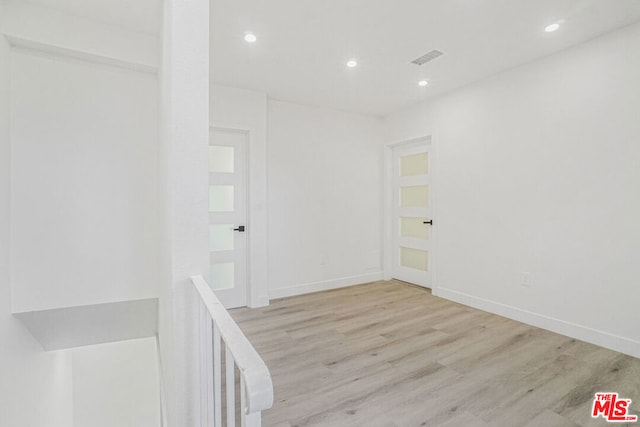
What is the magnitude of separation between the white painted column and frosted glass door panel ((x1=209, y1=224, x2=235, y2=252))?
2.35m

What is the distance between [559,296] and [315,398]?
2.52 metres

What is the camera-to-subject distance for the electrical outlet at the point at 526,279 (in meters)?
3.10

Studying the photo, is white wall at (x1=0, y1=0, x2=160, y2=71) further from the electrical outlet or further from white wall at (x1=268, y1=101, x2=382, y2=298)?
the electrical outlet

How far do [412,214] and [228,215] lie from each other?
2.61 meters

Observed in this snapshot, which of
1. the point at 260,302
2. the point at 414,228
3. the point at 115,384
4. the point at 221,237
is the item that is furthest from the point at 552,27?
the point at 115,384

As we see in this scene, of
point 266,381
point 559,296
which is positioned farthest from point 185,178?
point 559,296

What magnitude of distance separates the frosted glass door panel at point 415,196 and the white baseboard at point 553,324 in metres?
1.25

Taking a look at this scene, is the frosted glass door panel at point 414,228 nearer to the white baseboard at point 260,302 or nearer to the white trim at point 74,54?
the white baseboard at point 260,302

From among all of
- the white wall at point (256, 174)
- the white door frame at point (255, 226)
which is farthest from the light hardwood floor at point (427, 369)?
the white wall at point (256, 174)

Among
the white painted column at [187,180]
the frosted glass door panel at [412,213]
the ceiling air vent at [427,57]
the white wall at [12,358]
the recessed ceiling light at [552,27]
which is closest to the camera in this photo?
the white painted column at [187,180]

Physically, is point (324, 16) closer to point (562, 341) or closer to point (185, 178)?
point (185, 178)

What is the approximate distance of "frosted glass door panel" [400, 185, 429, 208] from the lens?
14.2ft

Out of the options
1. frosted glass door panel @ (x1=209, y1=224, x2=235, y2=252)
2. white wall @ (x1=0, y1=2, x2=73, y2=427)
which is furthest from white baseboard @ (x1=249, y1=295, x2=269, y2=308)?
white wall @ (x1=0, y1=2, x2=73, y2=427)

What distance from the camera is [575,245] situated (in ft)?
9.11
